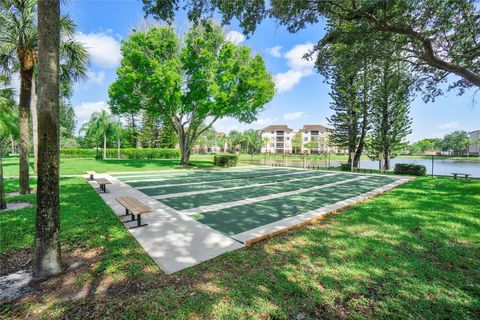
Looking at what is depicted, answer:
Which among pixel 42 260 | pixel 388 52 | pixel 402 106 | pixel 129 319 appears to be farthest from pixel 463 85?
pixel 42 260

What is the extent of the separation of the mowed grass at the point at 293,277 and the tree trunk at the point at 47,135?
2.05 ft

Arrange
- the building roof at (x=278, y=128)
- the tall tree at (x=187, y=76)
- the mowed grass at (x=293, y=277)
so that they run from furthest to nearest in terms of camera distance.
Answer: the building roof at (x=278, y=128), the tall tree at (x=187, y=76), the mowed grass at (x=293, y=277)

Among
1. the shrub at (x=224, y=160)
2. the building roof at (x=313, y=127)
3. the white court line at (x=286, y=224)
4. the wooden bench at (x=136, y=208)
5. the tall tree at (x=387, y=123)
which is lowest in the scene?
the white court line at (x=286, y=224)

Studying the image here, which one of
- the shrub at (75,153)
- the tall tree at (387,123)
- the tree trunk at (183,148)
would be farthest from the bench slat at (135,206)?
the shrub at (75,153)

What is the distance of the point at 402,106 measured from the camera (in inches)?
804

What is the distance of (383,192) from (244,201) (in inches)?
247

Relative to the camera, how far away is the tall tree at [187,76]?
592 inches

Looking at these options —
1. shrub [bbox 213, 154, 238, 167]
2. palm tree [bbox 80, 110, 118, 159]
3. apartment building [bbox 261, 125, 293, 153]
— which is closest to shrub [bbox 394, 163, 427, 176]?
shrub [bbox 213, 154, 238, 167]

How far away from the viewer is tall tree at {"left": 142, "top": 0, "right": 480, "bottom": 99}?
6461 millimetres

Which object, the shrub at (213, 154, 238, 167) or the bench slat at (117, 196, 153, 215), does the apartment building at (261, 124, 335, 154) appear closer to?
the shrub at (213, 154, 238, 167)

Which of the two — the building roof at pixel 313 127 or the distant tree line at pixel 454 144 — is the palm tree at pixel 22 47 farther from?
the building roof at pixel 313 127

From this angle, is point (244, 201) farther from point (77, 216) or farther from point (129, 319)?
point (129, 319)

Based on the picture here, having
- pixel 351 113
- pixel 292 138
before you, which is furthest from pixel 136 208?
pixel 292 138

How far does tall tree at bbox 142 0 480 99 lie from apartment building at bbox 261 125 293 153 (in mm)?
76242
